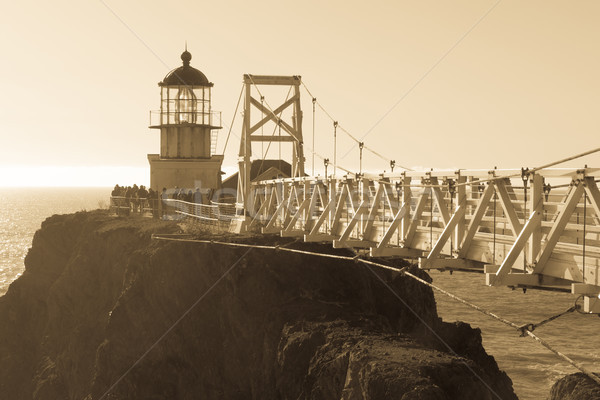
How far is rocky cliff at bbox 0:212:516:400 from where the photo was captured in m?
17.9

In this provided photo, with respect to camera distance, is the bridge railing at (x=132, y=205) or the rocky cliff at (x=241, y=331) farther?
the bridge railing at (x=132, y=205)

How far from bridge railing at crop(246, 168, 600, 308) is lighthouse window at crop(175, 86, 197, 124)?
24.9 metres

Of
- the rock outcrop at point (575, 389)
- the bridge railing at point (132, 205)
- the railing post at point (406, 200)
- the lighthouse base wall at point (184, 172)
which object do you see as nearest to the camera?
the railing post at point (406, 200)

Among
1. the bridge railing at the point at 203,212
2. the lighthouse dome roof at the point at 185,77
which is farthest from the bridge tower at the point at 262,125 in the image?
the lighthouse dome roof at the point at 185,77

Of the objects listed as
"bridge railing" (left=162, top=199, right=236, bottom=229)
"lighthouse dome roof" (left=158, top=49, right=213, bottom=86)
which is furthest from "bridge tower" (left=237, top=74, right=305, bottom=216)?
"lighthouse dome roof" (left=158, top=49, right=213, bottom=86)

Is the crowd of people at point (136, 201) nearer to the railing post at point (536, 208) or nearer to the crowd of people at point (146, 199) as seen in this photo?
the crowd of people at point (146, 199)

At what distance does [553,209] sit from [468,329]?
15213mm

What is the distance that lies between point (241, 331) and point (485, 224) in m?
11.3

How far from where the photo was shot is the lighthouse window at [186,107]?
45.5 metres

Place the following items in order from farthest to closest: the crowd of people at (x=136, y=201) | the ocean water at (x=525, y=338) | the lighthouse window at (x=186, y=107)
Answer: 1. the lighthouse window at (x=186, y=107)
2. the ocean water at (x=525, y=338)
3. the crowd of people at (x=136, y=201)

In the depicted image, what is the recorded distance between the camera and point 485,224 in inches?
546

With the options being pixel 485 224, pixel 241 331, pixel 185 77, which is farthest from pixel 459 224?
pixel 185 77

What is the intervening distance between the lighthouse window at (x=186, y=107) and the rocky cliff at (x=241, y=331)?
12119 millimetres

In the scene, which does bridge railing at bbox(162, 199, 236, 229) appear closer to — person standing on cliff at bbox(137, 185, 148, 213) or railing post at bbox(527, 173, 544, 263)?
person standing on cliff at bbox(137, 185, 148, 213)
